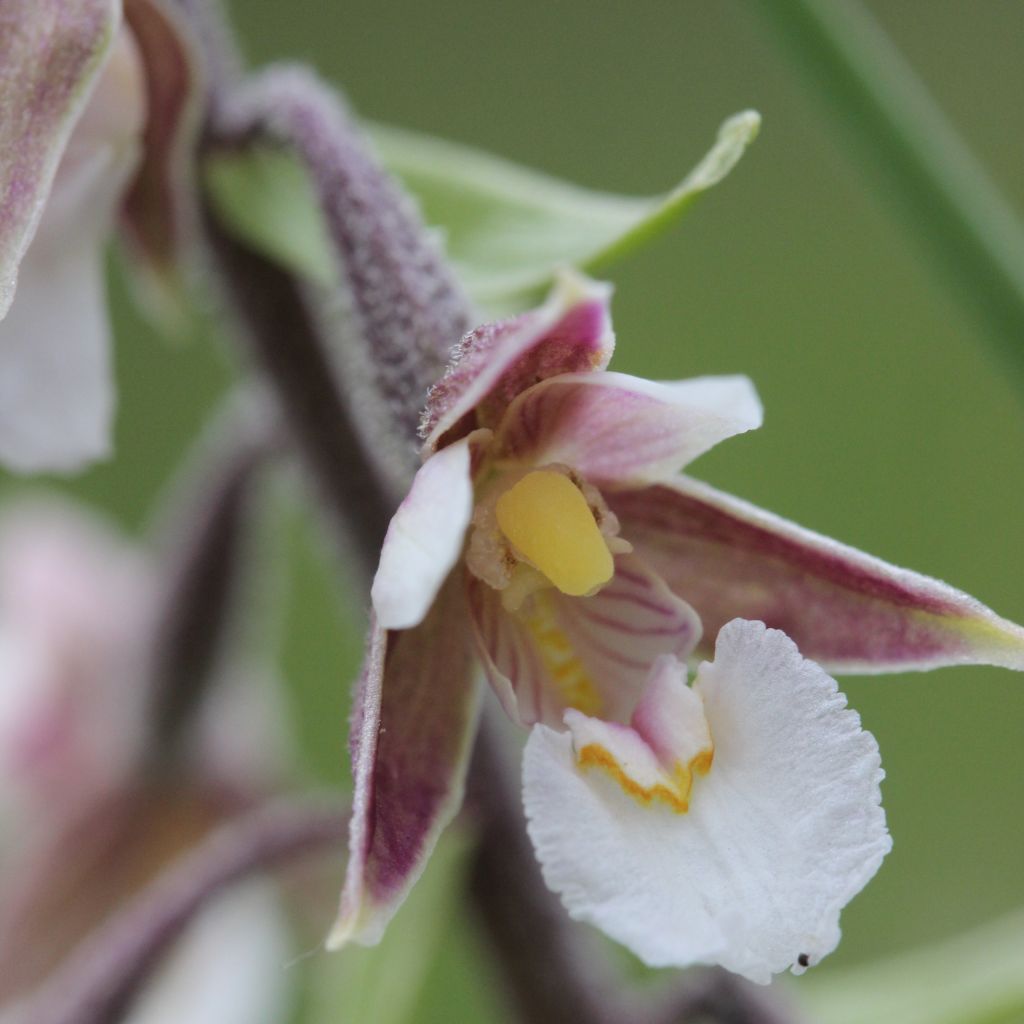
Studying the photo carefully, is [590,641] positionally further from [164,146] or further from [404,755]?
[164,146]

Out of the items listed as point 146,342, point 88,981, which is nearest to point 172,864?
point 88,981

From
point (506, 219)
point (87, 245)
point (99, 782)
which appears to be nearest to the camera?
point (87, 245)

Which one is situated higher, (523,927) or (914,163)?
(914,163)

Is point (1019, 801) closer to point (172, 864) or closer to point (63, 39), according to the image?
point (172, 864)

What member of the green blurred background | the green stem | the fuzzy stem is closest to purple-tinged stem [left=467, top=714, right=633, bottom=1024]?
the fuzzy stem

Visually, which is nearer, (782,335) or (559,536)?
(559,536)

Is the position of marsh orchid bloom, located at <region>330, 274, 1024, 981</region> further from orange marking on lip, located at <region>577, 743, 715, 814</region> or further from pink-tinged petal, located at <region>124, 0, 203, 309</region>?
pink-tinged petal, located at <region>124, 0, 203, 309</region>

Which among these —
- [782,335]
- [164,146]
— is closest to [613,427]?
[164,146]
